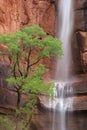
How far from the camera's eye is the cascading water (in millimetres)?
22312

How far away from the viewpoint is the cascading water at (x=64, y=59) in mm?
22312

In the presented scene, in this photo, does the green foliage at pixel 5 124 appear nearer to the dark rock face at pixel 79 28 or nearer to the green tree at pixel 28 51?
the green tree at pixel 28 51

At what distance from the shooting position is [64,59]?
2750 centimetres

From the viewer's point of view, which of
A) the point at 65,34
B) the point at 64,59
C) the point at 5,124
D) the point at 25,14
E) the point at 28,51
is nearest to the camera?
the point at 5,124

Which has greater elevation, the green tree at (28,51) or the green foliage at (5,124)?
the green tree at (28,51)

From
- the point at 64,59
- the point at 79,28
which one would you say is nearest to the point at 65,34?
the point at 79,28

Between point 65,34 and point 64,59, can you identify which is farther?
point 65,34

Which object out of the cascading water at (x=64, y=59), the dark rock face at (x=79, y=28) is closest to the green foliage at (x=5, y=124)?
the cascading water at (x=64, y=59)

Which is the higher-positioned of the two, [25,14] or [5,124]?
[25,14]

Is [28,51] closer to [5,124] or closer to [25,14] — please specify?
[5,124]

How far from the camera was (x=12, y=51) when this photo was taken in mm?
16719

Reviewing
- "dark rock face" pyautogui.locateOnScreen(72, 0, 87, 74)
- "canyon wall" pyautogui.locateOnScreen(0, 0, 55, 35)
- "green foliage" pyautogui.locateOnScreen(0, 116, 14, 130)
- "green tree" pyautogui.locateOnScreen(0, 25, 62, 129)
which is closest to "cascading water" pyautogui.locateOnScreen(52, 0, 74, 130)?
"dark rock face" pyautogui.locateOnScreen(72, 0, 87, 74)

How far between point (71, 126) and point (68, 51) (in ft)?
24.1

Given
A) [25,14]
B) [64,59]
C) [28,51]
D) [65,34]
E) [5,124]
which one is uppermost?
[25,14]
